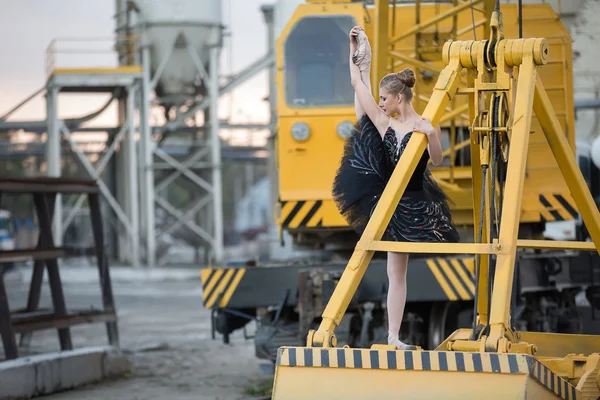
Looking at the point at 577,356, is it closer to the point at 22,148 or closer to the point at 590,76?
the point at 590,76

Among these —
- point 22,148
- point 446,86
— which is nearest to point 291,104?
point 446,86

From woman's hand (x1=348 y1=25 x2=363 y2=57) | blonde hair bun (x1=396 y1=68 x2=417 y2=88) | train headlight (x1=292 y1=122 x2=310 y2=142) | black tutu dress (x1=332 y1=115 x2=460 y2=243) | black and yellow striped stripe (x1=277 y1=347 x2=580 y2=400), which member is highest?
woman's hand (x1=348 y1=25 x2=363 y2=57)

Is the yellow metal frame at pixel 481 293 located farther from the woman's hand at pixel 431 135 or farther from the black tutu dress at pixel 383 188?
the black tutu dress at pixel 383 188

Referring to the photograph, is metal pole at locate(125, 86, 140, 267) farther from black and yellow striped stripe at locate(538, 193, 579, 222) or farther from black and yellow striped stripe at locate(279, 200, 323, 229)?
black and yellow striped stripe at locate(538, 193, 579, 222)

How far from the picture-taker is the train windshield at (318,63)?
36.1 ft

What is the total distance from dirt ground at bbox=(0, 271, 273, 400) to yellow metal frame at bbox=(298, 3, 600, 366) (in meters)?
4.74

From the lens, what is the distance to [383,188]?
650 centimetres

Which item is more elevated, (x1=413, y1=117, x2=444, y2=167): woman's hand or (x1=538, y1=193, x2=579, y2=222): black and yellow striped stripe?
(x1=413, y1=117, x2=444, y2=167): woman's hand

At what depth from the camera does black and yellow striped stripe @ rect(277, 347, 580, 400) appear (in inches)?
194

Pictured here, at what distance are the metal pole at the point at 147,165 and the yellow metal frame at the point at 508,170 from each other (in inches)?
1045

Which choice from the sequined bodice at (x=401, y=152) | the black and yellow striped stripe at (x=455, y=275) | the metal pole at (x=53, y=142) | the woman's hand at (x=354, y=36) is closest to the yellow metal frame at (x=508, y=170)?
the sequined bodice at (x=401, y=152)

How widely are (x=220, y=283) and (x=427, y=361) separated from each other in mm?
5646

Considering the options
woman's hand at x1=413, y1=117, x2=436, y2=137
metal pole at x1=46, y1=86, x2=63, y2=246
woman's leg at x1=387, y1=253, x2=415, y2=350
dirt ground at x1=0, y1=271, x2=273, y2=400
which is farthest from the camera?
metal pole at x1=46, y1=86, x2=63, y2=246

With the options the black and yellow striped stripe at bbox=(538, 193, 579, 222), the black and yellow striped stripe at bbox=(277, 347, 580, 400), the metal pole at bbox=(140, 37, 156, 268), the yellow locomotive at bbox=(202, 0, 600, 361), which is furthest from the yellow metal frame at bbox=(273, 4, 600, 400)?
the metal pole at bbox=(140, 37, 156, 268)
